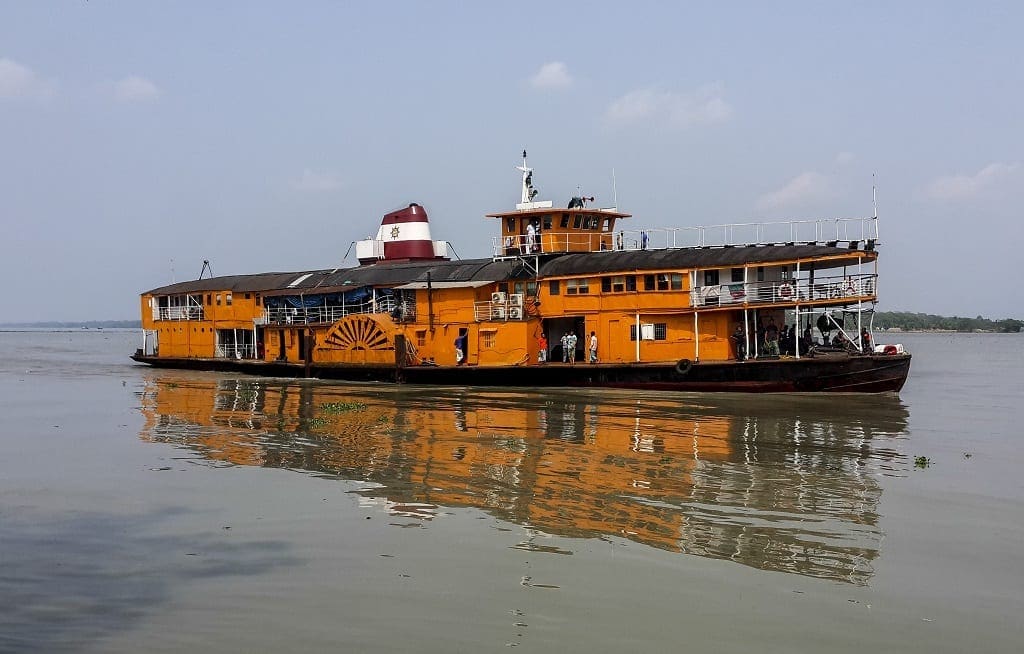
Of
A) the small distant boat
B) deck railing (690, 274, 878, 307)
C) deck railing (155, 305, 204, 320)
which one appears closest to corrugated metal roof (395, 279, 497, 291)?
the small distant boat

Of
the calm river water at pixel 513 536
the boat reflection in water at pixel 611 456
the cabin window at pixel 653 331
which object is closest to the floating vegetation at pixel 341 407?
the boat reflection in water at pixel 611 456

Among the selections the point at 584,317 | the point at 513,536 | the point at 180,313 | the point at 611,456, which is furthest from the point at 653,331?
the point at 180,313

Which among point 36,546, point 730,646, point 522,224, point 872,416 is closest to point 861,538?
point 730,646

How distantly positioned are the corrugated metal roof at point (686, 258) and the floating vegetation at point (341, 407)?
10693 millimetres

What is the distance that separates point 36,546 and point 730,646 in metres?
9.36

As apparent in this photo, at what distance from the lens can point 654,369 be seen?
33.0 metres

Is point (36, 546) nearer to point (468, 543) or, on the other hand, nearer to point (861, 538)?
point (468, 543)

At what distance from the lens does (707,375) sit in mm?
32188

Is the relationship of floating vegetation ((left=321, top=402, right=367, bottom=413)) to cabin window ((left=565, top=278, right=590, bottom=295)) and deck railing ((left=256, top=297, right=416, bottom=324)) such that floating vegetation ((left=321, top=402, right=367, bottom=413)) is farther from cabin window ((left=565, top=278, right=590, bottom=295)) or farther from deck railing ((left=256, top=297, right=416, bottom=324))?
deck railing ((left=256, top=297, right=416, bottom=324))

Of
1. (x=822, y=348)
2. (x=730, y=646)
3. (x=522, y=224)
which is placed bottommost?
(x=730, y=646)

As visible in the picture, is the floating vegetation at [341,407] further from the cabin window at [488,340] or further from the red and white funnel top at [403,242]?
the red and white funnel top at [403,242]

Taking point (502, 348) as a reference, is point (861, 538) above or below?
below

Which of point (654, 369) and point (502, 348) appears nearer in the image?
point (654, 369)

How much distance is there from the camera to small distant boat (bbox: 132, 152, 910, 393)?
3162 centimetres
